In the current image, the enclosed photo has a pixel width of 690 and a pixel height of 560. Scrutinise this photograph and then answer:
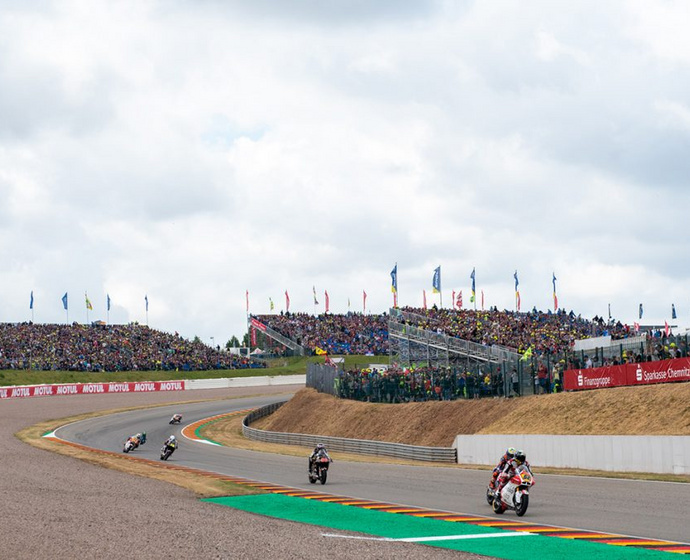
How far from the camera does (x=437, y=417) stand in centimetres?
4034

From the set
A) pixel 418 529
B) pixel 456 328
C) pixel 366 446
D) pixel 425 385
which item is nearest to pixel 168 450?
pixel 366 446

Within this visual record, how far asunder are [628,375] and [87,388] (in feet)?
169

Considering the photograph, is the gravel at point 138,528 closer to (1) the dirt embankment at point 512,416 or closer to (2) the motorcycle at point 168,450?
(2) the motorcycle at point 168,450

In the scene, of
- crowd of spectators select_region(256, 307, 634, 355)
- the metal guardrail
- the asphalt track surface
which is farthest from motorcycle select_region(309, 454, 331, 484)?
crowd of spectators select_region(256, 307, 634, 355)

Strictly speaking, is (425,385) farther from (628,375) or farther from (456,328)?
(456,328)

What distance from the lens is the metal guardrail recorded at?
33.9 m

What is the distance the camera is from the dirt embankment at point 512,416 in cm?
2972

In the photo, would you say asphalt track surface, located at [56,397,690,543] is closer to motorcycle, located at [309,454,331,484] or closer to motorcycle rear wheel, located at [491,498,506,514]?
motorcycle rear wheel, located at [491,498,506,514]

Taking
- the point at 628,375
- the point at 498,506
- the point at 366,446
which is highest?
the point at 628,375

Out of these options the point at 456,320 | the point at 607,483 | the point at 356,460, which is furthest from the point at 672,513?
the point at 456,320

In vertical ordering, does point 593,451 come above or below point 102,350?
below

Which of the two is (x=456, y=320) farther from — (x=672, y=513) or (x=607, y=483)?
(x=672, y=513)

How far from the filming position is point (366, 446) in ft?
129

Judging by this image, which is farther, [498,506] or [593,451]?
[593,451]
